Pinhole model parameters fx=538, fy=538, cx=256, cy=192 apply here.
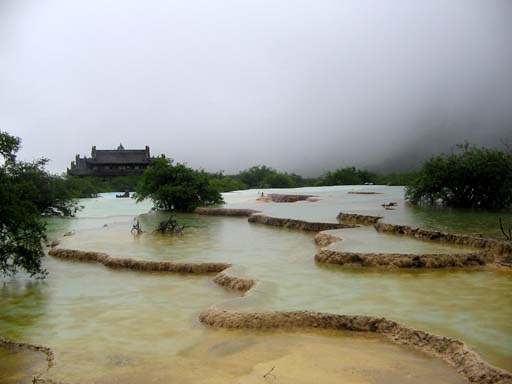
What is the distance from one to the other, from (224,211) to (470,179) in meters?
10.6

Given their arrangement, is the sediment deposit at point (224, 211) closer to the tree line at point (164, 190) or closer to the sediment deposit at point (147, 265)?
the tree line at point (164, 190)

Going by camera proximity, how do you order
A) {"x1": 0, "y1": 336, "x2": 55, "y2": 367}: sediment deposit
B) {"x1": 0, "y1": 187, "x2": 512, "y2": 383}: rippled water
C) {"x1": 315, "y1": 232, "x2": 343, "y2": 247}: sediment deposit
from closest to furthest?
{"x1": 0, "y1": 187, "x2": 512, "y2": 383}: rippled water
{"x1": 0, "y1": 336, "x2": 55, "y2": 367}: sediment deposit
{"x1": 315, "y1": 232, "x2": 343, "y2": 247}: sediment deposit

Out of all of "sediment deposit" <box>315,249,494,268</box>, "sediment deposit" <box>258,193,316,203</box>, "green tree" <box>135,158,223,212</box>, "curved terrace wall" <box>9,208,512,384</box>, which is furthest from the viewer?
"sediment deposit" <box>258,193,316,203</box>

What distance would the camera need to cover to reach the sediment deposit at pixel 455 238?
37.3 feet

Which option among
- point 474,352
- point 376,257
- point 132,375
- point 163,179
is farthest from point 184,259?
point 163,179

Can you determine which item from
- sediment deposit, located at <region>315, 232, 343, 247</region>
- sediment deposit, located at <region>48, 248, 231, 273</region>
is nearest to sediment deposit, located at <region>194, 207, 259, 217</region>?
sediment deposit, located at <region>315, 232, 343, 247</region>

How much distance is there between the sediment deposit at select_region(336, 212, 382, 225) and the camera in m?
17.5

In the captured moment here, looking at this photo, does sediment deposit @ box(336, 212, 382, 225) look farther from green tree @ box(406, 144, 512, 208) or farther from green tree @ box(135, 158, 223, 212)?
green tree @ box(135, 158, 223, 212)

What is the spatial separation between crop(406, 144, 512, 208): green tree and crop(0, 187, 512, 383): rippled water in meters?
8.25

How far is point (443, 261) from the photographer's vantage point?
1075 centimetres

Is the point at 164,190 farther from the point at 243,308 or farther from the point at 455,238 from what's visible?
the point at 243,308

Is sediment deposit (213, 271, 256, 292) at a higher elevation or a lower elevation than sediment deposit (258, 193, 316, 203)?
lower

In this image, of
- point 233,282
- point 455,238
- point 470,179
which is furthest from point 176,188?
point 233,282

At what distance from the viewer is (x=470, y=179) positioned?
22.2 m
